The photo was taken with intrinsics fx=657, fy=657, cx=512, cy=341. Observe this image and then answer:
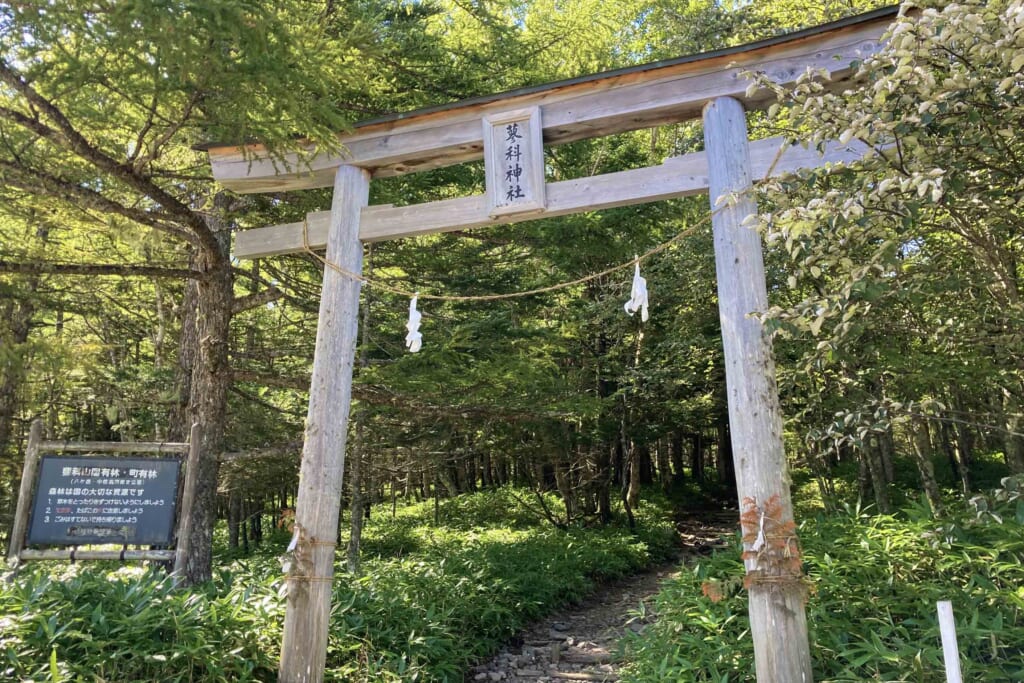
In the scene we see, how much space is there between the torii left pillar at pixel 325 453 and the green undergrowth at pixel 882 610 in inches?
85.3

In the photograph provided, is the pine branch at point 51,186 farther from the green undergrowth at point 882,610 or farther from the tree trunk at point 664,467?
the tree trunk at point 664,467

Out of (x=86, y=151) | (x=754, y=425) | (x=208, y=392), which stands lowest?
(x=754, y=425)

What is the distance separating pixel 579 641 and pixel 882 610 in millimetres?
3401

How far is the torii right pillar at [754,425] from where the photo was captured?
3.54 metres

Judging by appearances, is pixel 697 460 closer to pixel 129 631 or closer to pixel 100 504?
pixel 100 504

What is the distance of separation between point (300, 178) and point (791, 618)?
457 centimetres

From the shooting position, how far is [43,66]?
142 inches

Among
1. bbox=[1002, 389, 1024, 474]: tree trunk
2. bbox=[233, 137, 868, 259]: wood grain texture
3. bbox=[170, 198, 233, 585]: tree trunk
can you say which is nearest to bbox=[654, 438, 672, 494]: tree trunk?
bbox=[1002, 389, 1024, 474]: tree trunk

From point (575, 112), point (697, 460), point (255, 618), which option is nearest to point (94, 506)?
point (255, 618)

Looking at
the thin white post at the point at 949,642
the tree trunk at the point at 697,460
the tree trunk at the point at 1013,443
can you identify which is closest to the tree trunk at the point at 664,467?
the tree trunk at the point at 697,460

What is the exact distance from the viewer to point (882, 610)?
13.3ft

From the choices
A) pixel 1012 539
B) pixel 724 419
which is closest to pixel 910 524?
pixel 1012 539

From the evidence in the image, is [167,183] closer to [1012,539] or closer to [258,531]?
[1012,539]

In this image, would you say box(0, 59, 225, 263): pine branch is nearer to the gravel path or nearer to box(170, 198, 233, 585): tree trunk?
box(170, 198, 233, 585): tree trunk
